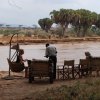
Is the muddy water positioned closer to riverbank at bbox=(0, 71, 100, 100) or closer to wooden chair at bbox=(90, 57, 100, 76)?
wooden chair at bbox=(90, 57, 100, 76)

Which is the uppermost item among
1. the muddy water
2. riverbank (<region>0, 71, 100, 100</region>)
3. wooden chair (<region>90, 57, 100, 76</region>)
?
wooden chair (<region>90, 57, 100, 76</region>)

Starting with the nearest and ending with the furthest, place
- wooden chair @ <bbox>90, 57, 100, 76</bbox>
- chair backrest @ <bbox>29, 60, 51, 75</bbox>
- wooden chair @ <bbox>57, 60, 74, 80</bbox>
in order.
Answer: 1. chair backrest @ <bbox>29, 60, 51, 75</bbox>
2. wooden chair @ <bbox>57, 60, 74, 80</bbox>
3. wooden chair @ <bbox>90, 57, 100, 76</bbox>

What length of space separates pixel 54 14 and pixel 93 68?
3287 inches

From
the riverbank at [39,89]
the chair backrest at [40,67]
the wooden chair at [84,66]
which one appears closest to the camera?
the riverbank at [39,89]

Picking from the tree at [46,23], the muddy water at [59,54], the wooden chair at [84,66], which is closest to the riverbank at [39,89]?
the wooden chair at [84,66]

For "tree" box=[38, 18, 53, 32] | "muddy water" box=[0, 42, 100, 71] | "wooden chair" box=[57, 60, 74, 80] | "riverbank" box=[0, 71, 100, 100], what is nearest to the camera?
"riverbank" box=[0, 71, 100, 100]

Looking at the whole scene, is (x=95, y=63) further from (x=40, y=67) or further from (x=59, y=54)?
(x=59, y=54)

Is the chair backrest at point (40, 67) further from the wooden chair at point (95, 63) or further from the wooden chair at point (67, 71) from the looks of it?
the wooden chair at point (95, 63)

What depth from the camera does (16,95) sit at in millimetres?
13922

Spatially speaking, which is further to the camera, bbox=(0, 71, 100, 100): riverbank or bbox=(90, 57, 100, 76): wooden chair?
bbox=(90, 57, 100, 76): wooden chair

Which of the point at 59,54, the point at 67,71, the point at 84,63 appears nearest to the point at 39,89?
the point at 67,71

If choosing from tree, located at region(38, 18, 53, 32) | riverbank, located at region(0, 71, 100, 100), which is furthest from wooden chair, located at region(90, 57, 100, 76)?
tree, located at region(38, 18, 53, 32)

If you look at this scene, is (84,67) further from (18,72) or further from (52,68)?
(18,72)

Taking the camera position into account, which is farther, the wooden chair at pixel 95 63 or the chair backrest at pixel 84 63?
the wooden chair at pixel 95 63
